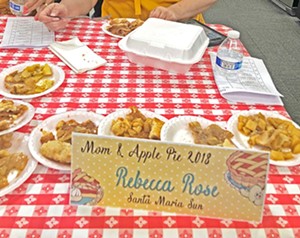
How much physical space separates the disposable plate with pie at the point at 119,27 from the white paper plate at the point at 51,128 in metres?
0.56

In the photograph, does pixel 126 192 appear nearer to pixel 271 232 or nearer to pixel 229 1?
pixel 271 232

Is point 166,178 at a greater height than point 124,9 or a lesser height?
greater

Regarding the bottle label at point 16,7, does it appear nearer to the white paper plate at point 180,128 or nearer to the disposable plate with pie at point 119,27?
the disposable plate with pie at point 119,27

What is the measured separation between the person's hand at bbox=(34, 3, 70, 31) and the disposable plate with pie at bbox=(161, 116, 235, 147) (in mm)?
719

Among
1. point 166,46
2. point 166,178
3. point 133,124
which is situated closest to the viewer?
point 166,178

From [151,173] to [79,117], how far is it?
→ 34 centimetres

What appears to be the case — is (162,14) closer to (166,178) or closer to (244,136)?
(244,136)

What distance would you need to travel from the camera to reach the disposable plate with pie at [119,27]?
1.49 meters

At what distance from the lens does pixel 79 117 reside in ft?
3.26

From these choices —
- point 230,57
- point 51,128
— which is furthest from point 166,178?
point 230,57

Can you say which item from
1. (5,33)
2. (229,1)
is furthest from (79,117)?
(229,1)

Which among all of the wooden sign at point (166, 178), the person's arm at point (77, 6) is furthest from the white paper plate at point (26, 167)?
the person's arm at point (77, 6)

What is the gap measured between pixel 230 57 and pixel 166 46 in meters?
0.23

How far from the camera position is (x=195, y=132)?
94 centimetres
